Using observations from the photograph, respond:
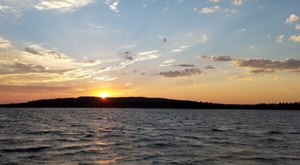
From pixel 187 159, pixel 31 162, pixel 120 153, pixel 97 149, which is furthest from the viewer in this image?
pixel 97 149

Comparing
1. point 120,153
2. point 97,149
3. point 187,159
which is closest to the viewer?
point 187,159

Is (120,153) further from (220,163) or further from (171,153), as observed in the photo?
(220,163)

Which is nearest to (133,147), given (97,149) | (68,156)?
Answer: (97,149)

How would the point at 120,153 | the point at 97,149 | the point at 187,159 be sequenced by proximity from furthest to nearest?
the point at 97,149, the point at 120,153, the point at 187,159

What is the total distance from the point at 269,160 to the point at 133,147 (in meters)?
14.1

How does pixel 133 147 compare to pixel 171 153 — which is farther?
pixel 133 147

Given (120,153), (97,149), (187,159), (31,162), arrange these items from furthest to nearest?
(97,149)
(120,153)
(187,159)
(31,162)

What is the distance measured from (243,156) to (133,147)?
11684 millimetres

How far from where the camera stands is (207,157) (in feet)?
111

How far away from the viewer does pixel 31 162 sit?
30.5 m

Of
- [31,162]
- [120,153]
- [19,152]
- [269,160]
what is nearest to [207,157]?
[269,160]

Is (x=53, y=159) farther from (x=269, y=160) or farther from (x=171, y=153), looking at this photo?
(x=269, y=160)

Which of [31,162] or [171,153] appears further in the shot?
[171,153]

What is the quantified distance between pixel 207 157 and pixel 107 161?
8.74 m
